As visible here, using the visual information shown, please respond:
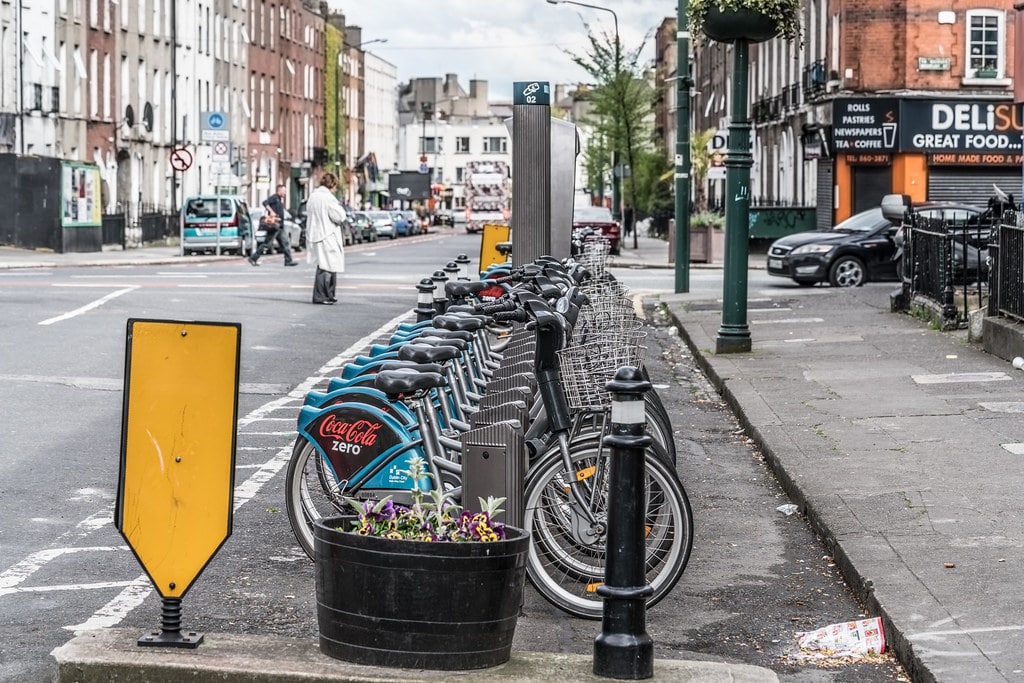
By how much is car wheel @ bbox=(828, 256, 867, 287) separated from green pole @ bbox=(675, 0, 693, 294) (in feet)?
8.43

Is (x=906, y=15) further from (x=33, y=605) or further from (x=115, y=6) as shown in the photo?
(x=33, y=605)

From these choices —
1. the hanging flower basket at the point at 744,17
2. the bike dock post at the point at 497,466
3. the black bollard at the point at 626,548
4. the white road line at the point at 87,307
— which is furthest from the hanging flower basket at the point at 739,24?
the black bollard at the point at 626,548

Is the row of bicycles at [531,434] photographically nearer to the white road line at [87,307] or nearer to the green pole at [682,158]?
the white road line at [87,307]

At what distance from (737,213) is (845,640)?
33.7 ft

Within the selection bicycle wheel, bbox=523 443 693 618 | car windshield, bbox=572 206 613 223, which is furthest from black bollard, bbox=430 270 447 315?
car windshield, bbox=572 206 613 223

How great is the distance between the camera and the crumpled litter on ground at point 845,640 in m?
6.05

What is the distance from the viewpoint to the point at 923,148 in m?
44.7

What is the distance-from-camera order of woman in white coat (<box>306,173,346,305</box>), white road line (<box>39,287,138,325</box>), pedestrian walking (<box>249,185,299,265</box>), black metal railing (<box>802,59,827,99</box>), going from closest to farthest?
white road line (<box>39,287,138,325</box>) → woman in white coat (<box>306,173,346,305</box>) → pedestrian walking (<box>249,185,299,265</box>) → black metal railing (<box>802,59,827,99</box>)

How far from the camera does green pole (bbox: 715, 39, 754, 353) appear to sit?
16.0m

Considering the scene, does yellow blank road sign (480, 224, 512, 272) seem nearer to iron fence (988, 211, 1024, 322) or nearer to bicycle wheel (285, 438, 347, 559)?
iron fence (988, 211, 1024, 322)

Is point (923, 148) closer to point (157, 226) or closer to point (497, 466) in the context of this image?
point (157, 226)

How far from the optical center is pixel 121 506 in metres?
5.55

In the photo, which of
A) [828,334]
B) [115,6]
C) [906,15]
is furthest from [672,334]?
[115,6]

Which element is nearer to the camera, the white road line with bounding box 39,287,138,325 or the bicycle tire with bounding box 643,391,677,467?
the bicycle tire with bounding box 643,391,677,467
